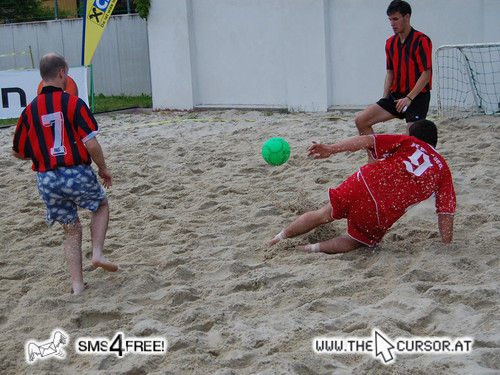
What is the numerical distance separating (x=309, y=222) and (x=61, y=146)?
1.84 meters

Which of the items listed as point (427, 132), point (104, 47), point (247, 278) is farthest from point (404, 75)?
point (104, 47)

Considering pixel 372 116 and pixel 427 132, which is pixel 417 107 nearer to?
pixel 372 116

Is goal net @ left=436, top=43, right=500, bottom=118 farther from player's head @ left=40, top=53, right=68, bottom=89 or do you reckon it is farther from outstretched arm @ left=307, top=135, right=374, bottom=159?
player's head @ left=40, top=53, right=68, bottom=89

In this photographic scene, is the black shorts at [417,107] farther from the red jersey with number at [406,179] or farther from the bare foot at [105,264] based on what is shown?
the bare foot at [105,264]

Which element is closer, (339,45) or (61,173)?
(61,173)

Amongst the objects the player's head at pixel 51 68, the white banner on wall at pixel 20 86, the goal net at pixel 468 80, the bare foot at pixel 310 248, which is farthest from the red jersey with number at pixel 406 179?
the white banner on wall at pixel 20 86

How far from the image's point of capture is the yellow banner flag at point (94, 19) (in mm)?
11953

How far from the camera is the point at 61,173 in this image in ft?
13.6

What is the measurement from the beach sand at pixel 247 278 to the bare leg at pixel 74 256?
4.7 inches

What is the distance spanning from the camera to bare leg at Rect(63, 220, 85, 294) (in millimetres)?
4254

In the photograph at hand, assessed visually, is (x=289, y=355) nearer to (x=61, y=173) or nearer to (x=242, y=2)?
(x=61, y=173)

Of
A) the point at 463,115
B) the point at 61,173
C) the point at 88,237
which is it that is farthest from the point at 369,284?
the point at 463,115

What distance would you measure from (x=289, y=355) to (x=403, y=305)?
2.76 ft

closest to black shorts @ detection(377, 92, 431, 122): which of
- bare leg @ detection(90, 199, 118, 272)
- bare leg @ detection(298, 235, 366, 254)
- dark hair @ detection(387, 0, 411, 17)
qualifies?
dark hair @ detection(387, 0, 411, 17)
